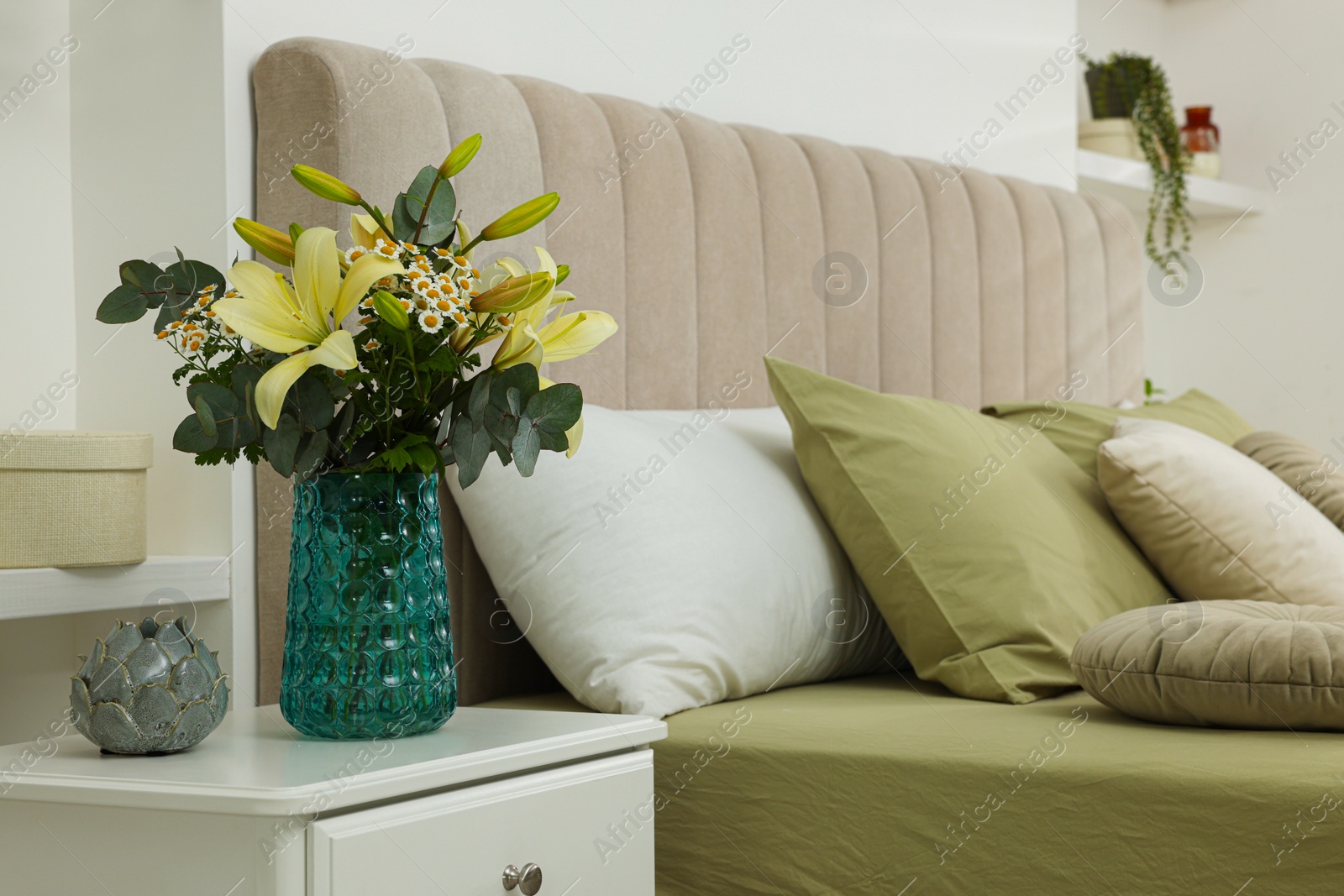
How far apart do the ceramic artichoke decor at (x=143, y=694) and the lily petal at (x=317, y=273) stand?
284 millimetres

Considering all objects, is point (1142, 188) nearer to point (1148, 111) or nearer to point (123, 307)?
point (1148, 111)

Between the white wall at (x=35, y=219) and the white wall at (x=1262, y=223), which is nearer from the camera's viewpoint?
the white wall at (x=35, y=219)

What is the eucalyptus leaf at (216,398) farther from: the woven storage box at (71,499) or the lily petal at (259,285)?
the woven storage box at (71,499)

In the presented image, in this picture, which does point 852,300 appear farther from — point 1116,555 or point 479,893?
point 479,893

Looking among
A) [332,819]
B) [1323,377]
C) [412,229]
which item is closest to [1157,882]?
[332,819]

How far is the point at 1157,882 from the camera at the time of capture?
1.06 m

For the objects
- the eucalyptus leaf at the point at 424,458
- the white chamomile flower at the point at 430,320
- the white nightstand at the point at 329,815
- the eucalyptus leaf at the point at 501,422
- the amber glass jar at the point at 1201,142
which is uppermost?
the amber glass jar at the point at 1201,142

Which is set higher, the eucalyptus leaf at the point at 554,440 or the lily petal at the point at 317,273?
the lily petal at the point at 317,273

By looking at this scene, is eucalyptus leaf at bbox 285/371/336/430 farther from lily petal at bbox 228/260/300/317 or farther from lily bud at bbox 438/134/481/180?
lily bud at bbox 438/134/481/180

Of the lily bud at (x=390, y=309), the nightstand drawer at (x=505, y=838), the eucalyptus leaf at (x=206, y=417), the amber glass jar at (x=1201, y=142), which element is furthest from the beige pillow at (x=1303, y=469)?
the amber glass jar at (x=1201, y=142)

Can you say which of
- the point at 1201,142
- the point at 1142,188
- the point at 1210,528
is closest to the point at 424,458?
the point at 1210,528

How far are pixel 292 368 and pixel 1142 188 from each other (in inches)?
123

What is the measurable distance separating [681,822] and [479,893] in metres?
0.33

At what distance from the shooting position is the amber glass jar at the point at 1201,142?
371 centimetres
